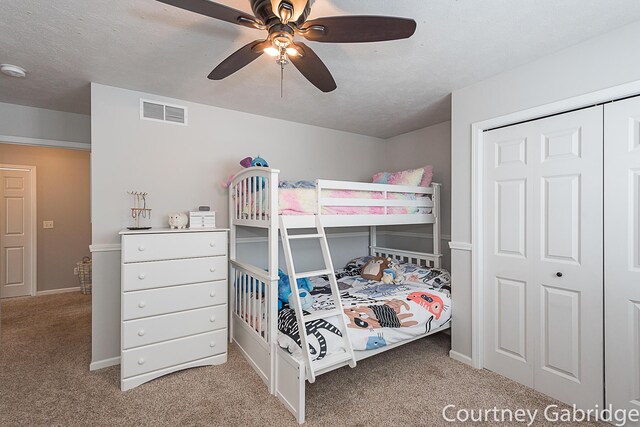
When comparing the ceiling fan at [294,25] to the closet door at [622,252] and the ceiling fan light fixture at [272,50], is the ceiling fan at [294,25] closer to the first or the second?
the ceiling fan light fixture at [272,50]

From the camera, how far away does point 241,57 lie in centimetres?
162

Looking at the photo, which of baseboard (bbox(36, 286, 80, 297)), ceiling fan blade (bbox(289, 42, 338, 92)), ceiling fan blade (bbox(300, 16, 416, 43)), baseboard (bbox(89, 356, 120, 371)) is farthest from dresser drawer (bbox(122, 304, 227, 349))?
baseboard (bbox(36, 286, 80, 297))

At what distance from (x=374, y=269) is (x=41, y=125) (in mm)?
3756

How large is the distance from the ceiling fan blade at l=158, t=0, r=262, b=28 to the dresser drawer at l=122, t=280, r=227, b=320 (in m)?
2.02

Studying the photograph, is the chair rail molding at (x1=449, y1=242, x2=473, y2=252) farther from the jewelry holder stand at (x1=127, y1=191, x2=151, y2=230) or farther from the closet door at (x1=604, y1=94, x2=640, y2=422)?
the jewelry holder stand at (x1=127, y1=191, x2=151, y2=230)

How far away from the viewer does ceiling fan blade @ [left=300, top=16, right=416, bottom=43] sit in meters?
1.29

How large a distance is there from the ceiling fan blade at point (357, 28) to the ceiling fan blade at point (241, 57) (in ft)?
0.82

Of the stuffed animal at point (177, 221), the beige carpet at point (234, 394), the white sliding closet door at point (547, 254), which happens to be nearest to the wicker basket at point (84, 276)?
the beige carpet at point (234, 394)

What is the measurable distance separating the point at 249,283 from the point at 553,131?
268 cm

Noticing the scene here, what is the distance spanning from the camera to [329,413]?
6.65 ft

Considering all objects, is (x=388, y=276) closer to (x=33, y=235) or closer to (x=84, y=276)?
(x=84, y=276)

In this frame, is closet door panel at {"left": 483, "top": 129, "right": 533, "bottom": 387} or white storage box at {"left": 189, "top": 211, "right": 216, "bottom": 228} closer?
closet door panel at {"left": 483, "top": 129, "right": 533, "bottom": 387}

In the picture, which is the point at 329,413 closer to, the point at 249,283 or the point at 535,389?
the point at 249,283

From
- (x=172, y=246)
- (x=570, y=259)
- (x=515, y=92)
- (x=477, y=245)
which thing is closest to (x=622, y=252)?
(x=570, y=259)
